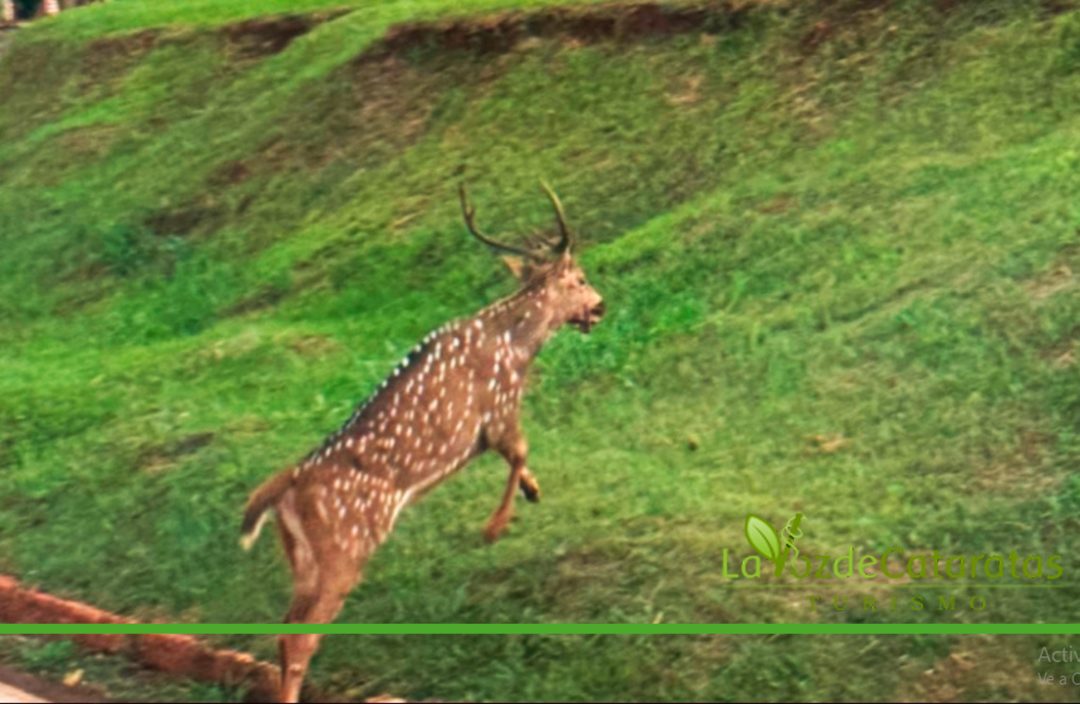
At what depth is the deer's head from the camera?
279 inches

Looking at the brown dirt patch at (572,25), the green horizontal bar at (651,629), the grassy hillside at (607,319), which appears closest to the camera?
the green horizontal bar at (651,629)

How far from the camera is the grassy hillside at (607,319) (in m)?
6.56

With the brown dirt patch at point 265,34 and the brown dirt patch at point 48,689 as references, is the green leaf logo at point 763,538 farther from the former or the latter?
the brown dirt patch at point 265,34

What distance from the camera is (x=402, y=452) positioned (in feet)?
21.6

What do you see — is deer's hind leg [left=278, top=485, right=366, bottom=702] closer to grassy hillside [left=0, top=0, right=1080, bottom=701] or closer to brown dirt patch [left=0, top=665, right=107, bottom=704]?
grassy hillside [left=0, top=0, right=1080, bottom=701]

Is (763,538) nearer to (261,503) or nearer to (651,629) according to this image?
(651,629)

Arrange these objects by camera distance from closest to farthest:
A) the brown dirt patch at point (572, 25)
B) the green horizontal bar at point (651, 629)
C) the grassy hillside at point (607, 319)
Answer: the green horizontal bar at point (651, 629)
the grassy hillside at point (607, 319)
the brown dirt patch at point (572, 25)

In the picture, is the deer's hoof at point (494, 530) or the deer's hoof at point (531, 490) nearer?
the deer's hoof at point (494, 530)

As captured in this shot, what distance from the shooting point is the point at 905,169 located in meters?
8.20

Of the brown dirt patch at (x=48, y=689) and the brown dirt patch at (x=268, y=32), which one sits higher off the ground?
the brown dirt patch at (x=268, y=32)

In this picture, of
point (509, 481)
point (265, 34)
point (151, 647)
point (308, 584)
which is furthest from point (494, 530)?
point (265, 34)

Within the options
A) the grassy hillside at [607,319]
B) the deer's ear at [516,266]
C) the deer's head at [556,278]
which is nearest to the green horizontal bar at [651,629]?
the grassy hillside at [607,319]

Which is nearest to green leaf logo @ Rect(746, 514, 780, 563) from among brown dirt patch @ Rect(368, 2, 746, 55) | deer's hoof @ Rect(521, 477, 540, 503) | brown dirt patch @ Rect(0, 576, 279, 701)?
deer's hoof @ Rect(521, 477, 540, 503)

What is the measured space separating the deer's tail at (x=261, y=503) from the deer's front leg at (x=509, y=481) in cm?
79
